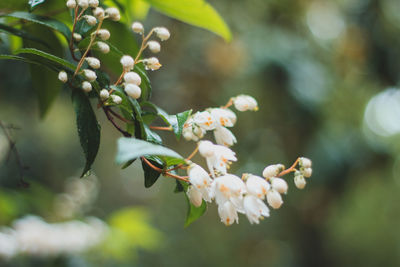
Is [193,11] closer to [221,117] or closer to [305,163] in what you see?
[221,117]

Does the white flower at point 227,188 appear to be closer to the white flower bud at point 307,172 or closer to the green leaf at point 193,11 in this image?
the white flower bud at point 307,172

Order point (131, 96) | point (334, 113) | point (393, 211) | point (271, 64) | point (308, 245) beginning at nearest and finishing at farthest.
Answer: point (131, 96), point (271, 64), point (334, 113), point (308, 245), point (393, 211)

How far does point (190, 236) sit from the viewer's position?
169 inches

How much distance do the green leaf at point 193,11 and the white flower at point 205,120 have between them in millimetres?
312

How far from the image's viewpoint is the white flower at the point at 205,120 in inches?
20.9

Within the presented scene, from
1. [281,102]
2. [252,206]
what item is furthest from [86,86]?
[281,102]

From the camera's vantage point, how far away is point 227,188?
18.2 inches

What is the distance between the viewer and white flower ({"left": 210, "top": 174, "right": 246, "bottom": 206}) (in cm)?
46

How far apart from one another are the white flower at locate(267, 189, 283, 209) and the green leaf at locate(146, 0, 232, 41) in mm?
429

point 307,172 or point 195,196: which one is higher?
point 307,172

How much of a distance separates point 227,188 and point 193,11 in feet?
1.47

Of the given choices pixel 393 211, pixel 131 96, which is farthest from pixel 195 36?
pixel 393 211

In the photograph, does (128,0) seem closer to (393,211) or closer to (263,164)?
(263,164)

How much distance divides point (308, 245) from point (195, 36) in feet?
6.81
